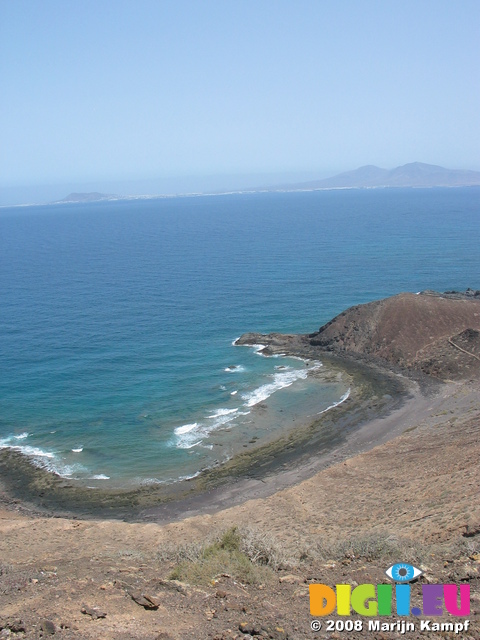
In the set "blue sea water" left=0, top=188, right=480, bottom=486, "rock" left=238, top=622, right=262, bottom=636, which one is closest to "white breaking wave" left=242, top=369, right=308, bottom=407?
Answer: "blue sea water" left=0, top=188, right=480, bottom=486

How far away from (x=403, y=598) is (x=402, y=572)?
1.93m

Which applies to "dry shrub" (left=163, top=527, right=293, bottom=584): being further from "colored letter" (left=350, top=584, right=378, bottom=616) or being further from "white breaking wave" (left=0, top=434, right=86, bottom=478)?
"white breaking wave" (left=0, top=434, right=86, bottom=478)

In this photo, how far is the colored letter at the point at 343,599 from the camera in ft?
51.5

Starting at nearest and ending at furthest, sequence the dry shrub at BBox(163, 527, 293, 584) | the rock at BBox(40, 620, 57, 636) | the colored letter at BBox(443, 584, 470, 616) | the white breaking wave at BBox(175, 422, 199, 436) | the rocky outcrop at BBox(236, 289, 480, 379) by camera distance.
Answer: the rock at BBox(40, 620, 57, 636) → the colored letter at BBox(443, 584, 470, 616) → the dry shrub at BBox(163, 527, 293, 584) → the white breaking wave at BBox(175, 422, 199, 436) → the rocky outcrop at BBox(236, 289, 480, 379)

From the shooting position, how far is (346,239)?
144 meters

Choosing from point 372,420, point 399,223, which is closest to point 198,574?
point 372,420

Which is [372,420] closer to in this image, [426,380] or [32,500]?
[426,380]

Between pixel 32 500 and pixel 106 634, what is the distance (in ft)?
80.0

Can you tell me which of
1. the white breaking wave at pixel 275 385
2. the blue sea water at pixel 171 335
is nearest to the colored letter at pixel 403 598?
the blue sea water at pixel 171 335

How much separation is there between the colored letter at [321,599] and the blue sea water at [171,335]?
22822mm

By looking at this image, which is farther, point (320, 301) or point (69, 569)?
point (320, 301)

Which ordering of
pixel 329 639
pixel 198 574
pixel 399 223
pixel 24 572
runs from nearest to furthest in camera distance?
pixel 329 639 < pixel 198 574 < pixel 24 572 < pixel 399 223

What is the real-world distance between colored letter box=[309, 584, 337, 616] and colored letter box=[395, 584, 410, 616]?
72.8 inches

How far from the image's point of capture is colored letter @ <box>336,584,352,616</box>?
15.7 metres
